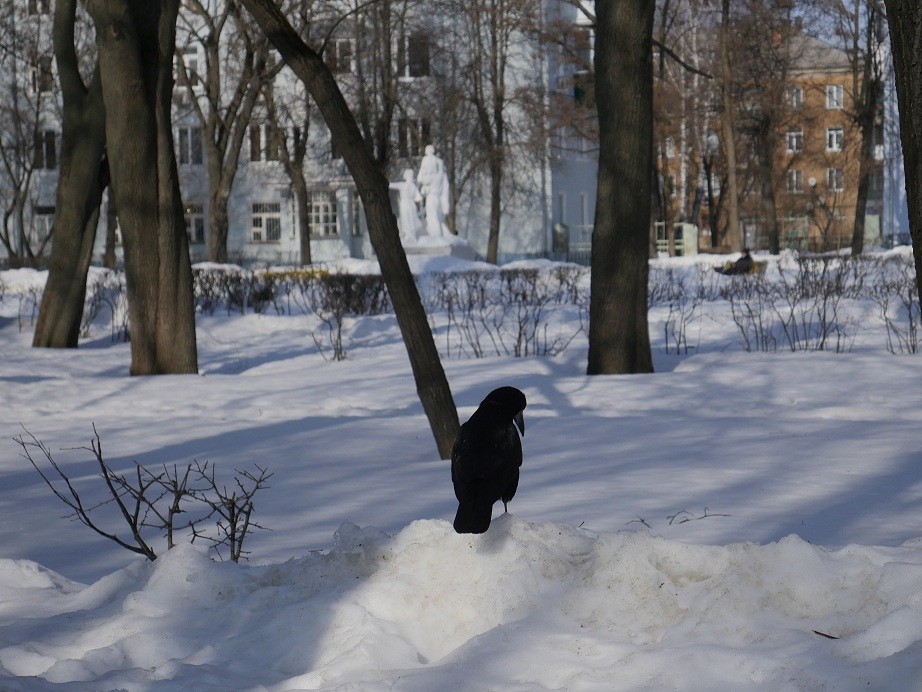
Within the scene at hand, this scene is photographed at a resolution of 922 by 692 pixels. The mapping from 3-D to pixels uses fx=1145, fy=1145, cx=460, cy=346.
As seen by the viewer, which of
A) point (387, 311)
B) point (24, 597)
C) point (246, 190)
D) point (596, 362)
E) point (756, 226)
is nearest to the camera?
point (24, 597)

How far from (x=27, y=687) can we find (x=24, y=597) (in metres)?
1.28

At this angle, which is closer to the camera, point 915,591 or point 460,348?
point 915,591

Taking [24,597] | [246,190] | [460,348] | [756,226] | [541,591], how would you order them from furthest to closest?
[756,226] < [246,190] < [460,348] < [24,597] < [541,591]

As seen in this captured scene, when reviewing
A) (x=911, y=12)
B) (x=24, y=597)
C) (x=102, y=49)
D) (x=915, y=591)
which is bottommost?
(x=24, y=597)

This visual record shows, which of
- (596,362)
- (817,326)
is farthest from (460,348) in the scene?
(817,326)

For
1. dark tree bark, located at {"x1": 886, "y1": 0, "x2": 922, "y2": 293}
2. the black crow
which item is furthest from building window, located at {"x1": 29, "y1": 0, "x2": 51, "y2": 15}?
dark tree bark, located at {"x1": 886, "y1": 0, "x2": 922, "y2": 293}

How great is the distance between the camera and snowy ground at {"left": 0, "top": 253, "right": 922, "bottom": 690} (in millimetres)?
2795

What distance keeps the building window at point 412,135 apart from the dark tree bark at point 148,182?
87.4ft

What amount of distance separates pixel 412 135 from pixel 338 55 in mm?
7243

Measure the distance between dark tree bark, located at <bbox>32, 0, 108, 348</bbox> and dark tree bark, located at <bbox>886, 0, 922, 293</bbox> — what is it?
1127 centimetres

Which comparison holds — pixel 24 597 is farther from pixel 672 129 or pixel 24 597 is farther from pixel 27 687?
pixel 672 129

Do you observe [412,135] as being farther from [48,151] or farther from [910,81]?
[910,81]

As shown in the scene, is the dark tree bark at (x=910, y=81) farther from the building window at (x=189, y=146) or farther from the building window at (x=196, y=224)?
the building window at (x=189, y=146)

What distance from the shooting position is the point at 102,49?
34.6ft
